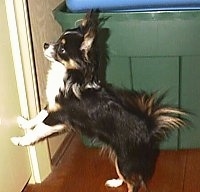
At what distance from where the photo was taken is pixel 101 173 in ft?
6.00

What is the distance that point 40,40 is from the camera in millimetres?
1757

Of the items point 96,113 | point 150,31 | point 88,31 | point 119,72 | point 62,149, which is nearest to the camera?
point 88,31

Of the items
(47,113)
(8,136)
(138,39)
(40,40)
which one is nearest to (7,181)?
(8,136)

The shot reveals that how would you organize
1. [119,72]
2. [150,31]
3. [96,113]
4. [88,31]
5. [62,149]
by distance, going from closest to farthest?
[88,31] < [96,113] < [150,31] < [119,72] < [62,149]

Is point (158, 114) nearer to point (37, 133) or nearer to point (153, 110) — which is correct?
point (153, 110)

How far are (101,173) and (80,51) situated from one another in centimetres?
52

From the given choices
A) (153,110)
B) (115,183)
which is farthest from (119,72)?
(115,183)

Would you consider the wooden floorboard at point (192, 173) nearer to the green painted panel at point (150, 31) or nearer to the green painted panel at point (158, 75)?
the green painted panel at point (158, 75)

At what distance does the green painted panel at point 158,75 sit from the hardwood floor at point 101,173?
205mm

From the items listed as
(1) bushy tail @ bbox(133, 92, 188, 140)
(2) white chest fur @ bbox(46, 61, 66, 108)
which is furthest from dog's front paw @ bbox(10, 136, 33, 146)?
(1) bushy tail @ bbox(133, 92, 188, 140)

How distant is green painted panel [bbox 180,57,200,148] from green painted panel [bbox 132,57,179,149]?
3cm

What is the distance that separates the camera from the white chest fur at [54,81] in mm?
1565

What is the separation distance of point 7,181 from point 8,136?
131 millimetres

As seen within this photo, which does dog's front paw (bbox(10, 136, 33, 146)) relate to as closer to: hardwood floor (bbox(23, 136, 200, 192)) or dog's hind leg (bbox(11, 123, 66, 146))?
dog's hind leg (bbox(11, 123, 66, 146))
